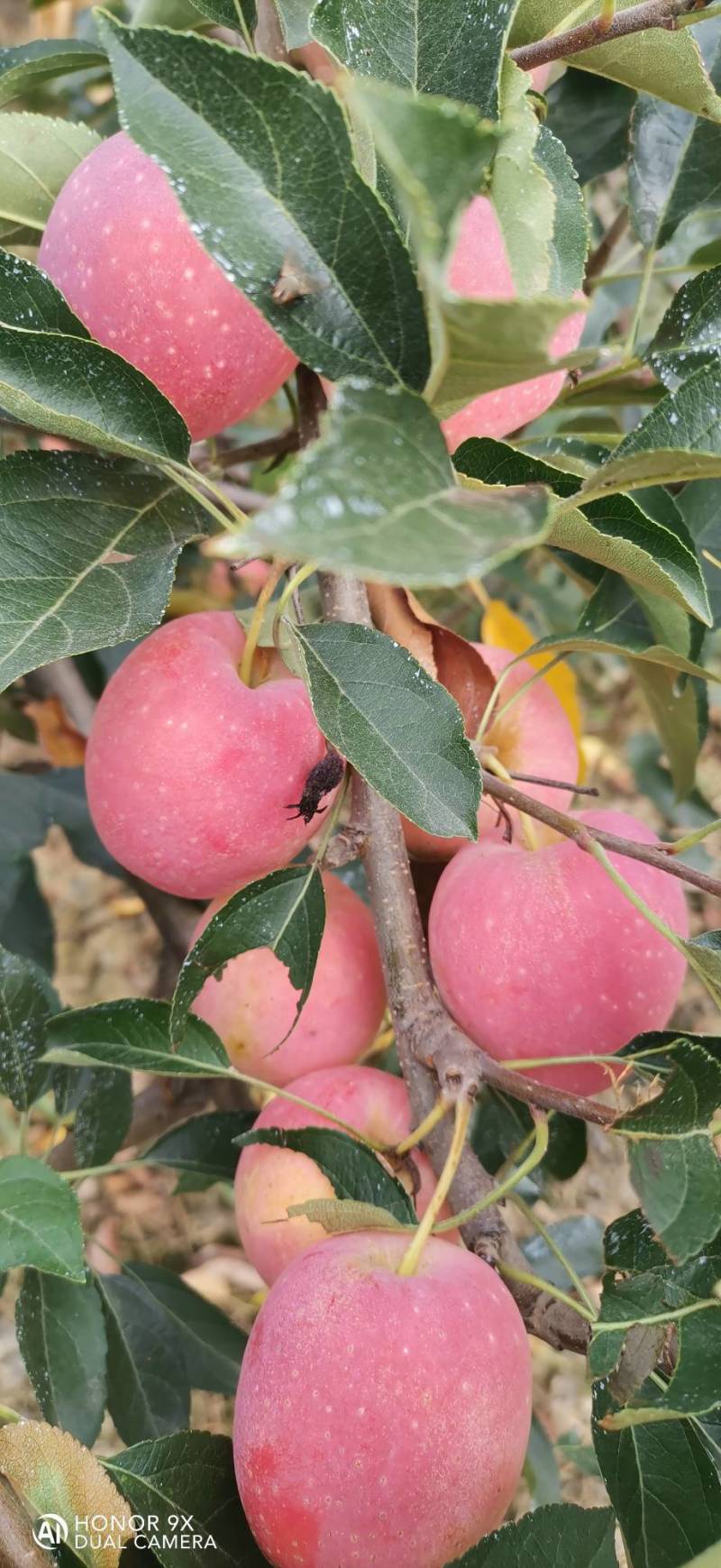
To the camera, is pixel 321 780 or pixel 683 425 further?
pixel 321 780

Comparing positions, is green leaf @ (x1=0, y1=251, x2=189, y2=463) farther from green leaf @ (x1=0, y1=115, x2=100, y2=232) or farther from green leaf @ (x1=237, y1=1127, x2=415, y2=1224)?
green leaf @ (x1=237, y1=1127, x2=415, y2=1224)

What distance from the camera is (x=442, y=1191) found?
0.47 metres

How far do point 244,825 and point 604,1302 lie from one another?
0.79 ft

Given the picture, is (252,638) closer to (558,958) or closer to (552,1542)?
(558,958)

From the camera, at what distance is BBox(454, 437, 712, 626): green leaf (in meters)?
0.40

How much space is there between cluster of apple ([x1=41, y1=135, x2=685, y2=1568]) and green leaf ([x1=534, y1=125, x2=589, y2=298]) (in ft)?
0.13

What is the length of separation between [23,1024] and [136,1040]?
100mm

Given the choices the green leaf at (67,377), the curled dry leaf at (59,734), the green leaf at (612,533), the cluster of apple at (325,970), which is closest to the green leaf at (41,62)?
the cluster of apple at (325,970)

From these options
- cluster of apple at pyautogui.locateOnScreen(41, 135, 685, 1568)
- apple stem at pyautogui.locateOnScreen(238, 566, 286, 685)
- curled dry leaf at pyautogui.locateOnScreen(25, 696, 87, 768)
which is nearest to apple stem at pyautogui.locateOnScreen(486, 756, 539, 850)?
cluster of apple at pyautogui.locateOnScreen(41, 135, 685, 1568)

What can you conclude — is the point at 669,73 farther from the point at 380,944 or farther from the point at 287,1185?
the point at 287,1185

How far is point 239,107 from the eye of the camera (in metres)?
0.32

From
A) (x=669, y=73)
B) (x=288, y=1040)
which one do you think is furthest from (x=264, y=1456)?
(x=669, y=73)

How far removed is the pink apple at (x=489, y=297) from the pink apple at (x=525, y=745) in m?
0.16

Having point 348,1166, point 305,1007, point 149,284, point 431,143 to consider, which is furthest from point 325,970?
point 431,143
